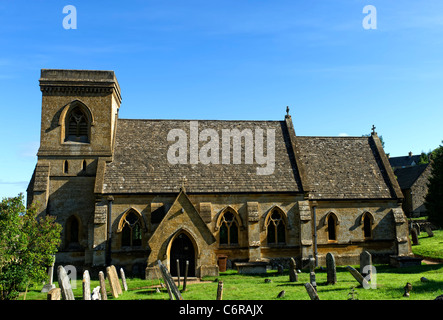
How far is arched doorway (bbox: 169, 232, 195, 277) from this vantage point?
24938 millimetres

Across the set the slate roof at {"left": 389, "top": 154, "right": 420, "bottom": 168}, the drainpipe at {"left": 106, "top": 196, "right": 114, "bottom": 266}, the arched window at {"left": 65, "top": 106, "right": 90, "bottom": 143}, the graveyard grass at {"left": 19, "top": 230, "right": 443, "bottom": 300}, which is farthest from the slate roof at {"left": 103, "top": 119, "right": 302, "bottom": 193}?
the slate roof at {"left": 389, "top": 154, "right": 420, "bottom": 168}

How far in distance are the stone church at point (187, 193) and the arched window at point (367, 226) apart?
3.8 inches

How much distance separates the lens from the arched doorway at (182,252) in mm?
24938

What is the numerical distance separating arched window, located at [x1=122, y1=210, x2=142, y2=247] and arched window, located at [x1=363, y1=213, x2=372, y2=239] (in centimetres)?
1786

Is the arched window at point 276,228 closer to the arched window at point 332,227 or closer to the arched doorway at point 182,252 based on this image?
the arched window at point 332,227

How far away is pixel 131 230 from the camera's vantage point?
2612 cm

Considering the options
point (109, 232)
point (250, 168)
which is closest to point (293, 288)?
point (250, 168)

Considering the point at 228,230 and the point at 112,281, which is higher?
the point at 228,230

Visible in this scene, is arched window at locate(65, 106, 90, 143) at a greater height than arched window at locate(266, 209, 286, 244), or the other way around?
arched window at locate(65, 106, 90, 143)

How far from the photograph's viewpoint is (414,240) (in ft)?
112

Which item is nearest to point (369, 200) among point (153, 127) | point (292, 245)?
point (292, 245)

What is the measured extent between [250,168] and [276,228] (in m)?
5.17

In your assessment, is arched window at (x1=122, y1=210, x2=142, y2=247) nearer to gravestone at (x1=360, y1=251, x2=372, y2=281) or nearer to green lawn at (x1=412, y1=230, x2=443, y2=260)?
gravestone at (x1=360, y1=251, x2=372, y2=281)

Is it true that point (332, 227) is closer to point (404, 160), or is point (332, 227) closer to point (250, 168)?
point (250, 168)
